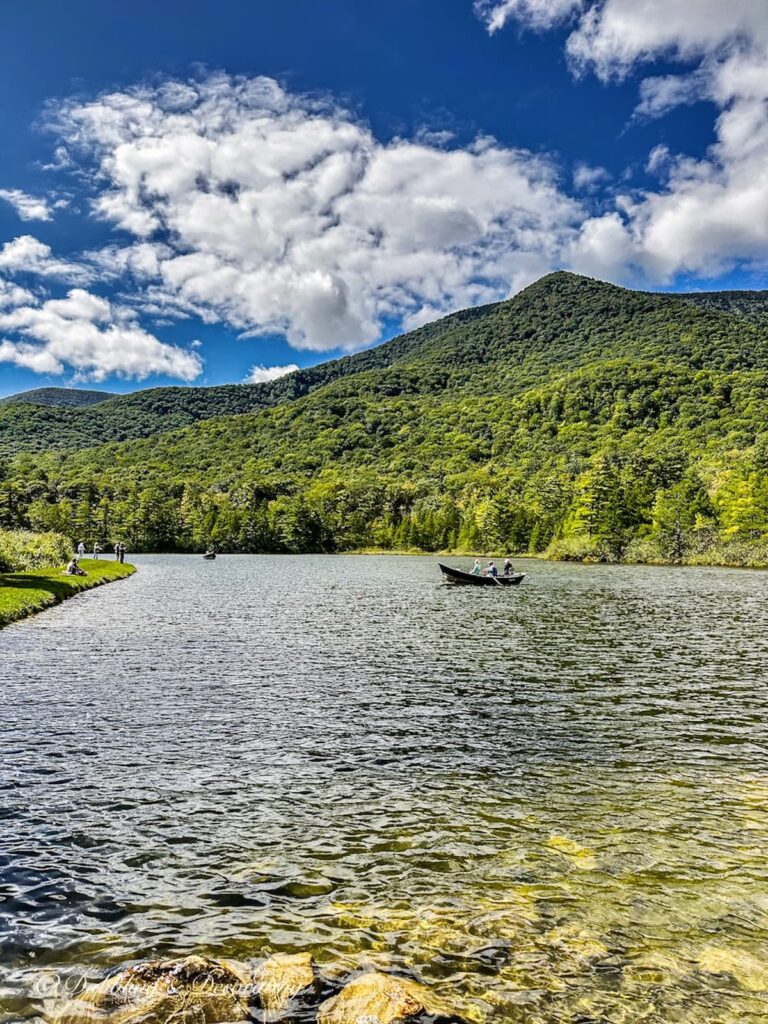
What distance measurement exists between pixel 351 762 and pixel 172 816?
4.30 meters

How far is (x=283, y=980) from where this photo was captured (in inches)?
295

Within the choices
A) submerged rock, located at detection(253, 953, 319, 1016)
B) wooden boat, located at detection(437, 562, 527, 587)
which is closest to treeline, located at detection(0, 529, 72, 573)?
wooden boat, located at detection(437, 562, 527, 587)

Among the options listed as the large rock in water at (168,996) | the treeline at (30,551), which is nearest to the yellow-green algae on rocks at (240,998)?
the large rock in water at (168,996)

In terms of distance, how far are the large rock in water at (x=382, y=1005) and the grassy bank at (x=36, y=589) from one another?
1349 inches

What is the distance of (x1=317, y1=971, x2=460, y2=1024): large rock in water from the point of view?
22.2ft

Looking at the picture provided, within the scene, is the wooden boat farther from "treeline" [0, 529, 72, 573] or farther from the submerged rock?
the submerged rock

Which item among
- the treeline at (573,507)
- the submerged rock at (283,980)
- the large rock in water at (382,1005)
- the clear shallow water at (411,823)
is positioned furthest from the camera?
the treeline at (573,507)

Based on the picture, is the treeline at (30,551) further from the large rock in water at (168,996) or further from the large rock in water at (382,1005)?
the large rock in water at (382,1005)

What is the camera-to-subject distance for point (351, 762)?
15.2m

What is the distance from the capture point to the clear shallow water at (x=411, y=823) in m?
8.05

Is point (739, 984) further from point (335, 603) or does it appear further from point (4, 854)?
point (335, 603)

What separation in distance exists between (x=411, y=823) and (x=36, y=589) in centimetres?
4239

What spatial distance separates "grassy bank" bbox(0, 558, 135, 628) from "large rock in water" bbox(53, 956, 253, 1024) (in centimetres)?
3284

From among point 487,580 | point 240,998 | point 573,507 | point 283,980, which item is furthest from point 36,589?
point 573,507
